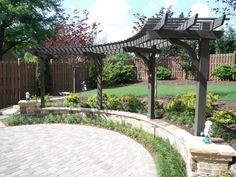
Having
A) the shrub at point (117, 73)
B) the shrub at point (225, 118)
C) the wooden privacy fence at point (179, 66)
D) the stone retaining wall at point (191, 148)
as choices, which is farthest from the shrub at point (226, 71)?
the shrub at point (225, 118)

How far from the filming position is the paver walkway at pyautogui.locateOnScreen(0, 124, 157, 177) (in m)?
5.74

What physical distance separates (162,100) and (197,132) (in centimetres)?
597

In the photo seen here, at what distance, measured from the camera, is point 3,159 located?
644cm

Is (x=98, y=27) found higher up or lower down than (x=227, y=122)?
higher up

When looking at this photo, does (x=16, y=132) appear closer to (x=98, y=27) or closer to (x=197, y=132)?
(x=197, y=132)

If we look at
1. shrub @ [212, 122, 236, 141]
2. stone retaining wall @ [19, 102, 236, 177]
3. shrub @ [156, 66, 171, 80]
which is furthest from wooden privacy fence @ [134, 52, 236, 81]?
shrub @ [212, 122, 236, 141]

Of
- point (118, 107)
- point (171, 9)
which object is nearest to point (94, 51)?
point (118, 107)

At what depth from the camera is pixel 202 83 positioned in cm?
547

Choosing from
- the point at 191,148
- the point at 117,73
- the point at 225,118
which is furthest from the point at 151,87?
the point at 117,73

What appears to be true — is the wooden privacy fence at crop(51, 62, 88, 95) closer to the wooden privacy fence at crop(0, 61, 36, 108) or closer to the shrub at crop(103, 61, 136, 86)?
the shrub at crop(103, 61, 136, 86)

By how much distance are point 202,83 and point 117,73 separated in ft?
45.8

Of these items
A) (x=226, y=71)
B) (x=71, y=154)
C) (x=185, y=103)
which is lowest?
(x=71, y=154)

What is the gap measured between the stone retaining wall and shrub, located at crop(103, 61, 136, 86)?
9.48 metres

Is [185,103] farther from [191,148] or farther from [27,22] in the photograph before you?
[27,22]
